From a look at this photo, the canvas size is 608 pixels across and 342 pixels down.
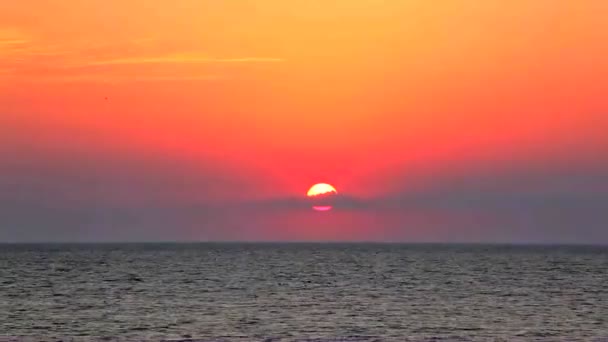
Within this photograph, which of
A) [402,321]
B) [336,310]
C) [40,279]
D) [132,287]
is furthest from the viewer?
[40,279]

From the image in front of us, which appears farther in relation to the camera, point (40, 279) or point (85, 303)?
point (40, 279)

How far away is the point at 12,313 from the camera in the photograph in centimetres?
7350

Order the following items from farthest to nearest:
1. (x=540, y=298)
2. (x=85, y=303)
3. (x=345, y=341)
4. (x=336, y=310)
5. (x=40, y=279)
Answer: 1. (x=40, y=279)
2. (x=540, y=298)
3. (x=85, y=303)
4. (x=336, y=310)
5. (x=345, y=341)

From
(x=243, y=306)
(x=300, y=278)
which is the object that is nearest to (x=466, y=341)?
Result: (x=243, y=306)

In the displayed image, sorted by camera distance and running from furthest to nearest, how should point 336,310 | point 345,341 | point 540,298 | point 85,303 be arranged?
point 540,298 < point 85,303 < point 336,310 < point 345,341

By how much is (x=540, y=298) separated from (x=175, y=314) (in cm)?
3644

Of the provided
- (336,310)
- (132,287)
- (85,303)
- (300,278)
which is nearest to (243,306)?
(336,310)

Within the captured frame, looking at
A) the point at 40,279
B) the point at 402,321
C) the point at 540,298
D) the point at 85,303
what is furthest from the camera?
the point at 40,279

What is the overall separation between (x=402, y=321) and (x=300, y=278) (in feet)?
191

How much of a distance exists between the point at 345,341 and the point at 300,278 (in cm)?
A: 6994

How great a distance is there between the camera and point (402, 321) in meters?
70.2

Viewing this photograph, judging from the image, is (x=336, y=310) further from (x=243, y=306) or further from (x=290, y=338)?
(x=290, y=338)

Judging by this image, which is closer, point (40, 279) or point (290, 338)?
point (290, 338)

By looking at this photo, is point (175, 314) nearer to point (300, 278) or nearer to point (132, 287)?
point (132, 287)
